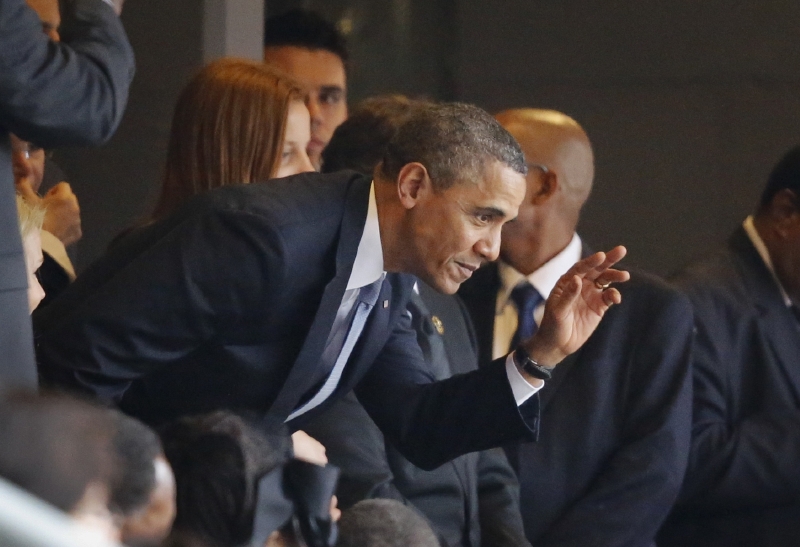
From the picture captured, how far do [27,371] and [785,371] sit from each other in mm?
1894

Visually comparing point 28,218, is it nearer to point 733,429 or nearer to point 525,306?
point 525,306

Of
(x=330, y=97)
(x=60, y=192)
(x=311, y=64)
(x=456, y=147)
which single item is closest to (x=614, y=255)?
(x=456, y=147)

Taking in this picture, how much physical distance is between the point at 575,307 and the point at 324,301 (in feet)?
1.55

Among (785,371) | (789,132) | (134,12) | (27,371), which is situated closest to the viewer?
(27,371)

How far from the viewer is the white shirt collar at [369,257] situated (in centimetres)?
220

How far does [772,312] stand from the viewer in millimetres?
3137

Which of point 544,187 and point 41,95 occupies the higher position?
point 41,95

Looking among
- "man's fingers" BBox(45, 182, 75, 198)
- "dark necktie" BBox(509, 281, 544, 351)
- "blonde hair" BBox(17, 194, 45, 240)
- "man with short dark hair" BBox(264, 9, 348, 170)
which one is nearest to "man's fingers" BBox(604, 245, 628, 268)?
"dark necktie" BBox(509, 281, 544, 351)

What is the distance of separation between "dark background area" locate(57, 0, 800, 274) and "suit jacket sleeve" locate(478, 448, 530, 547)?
2369mm

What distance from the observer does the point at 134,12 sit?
12.9ft

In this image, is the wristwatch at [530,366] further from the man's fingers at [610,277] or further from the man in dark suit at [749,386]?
the man in dark suit at [749,386]

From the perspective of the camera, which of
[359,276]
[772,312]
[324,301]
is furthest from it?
[772,312]

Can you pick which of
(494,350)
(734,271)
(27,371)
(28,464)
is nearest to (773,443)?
(734,271)

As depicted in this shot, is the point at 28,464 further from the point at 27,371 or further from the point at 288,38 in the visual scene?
the point at 288,38
